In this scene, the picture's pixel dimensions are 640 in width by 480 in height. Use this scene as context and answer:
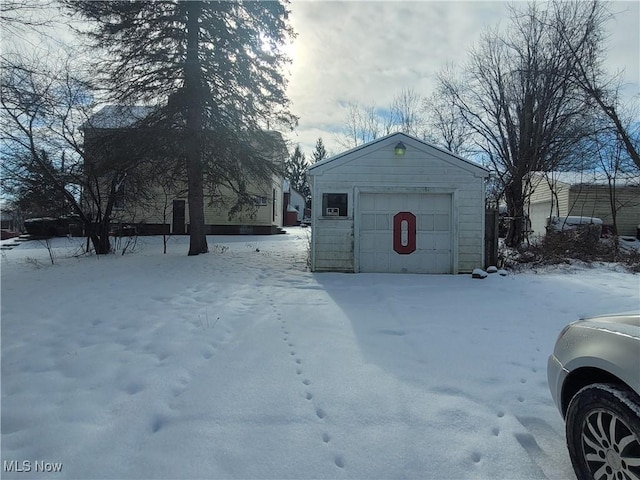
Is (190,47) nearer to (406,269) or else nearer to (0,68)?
(0,68)

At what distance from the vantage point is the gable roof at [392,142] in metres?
9.36

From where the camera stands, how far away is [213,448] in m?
2.47

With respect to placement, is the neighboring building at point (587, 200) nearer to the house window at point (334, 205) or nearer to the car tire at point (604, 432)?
the house window at point (334, 205)

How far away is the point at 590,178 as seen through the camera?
19844 mm

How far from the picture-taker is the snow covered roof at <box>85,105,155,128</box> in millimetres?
11445

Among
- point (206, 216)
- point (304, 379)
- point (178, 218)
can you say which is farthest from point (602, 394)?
point (178, 218)

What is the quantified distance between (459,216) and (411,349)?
234 inches

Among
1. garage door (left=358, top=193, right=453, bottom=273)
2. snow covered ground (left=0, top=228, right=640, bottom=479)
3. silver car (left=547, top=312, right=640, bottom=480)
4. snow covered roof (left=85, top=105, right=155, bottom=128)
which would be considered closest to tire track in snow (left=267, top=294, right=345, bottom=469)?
snow covered ground (left=0, top=228, right=640, bottom=479)

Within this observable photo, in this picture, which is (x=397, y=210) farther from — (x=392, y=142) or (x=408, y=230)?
(x=392, y=142)

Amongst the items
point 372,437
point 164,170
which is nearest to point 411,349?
point 372,437

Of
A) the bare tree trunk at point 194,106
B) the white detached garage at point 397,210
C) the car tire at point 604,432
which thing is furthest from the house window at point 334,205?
the car tire at point 604,432

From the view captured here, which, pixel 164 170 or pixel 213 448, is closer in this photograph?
pixel 213 448

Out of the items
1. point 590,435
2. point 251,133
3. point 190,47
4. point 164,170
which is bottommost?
point 590,435

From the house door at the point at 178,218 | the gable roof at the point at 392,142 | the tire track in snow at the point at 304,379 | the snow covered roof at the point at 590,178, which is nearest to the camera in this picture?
the tire track in snow at the point at 304,379
